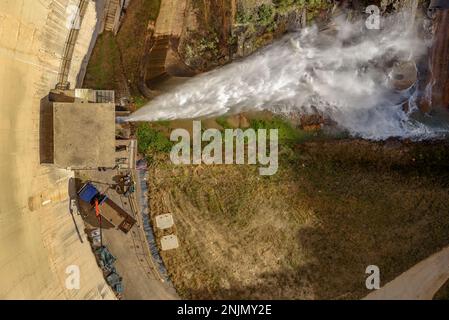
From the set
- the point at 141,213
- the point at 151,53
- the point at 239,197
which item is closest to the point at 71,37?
the point at 151,53
